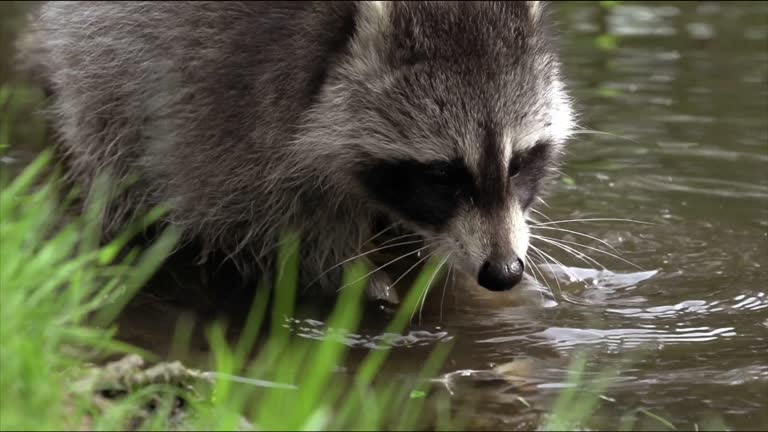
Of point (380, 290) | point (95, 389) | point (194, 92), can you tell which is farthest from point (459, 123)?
point (95, 389)

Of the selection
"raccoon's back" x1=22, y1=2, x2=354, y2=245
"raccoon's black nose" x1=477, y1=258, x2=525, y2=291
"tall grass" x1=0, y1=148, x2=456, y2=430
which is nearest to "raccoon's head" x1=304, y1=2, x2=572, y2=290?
"raccoon's black nose" x1=477, y1=258, x2=525, y2=291

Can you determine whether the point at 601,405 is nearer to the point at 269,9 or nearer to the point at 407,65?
the point at 407,65

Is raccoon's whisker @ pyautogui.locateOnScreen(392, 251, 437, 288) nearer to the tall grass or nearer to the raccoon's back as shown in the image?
the tall grass

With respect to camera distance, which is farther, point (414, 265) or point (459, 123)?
point (414, 265)

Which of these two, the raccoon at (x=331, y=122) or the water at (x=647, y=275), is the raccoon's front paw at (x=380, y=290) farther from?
the water at (x=647, y=275)

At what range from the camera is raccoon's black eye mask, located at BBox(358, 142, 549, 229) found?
12.3ft

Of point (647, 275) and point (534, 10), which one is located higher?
point (534, 10)

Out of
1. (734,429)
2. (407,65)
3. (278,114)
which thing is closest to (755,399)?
(734,429)

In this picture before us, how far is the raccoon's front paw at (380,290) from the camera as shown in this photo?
440 cm

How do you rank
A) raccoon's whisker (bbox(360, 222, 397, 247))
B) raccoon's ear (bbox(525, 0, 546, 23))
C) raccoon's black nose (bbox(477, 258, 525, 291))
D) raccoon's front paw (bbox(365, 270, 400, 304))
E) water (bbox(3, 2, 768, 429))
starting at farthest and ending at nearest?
raccoon's front paw (bbox(365, 270, 400, 304)), raccoon's whisker (bbox(360, 222, 397, 247)), raccoon's ear (bbox(525, 0, 546, 23)), raccoon's black nose (bbox(477, 258, 525, 291)), water (bbox(3, 2, 768, 429))

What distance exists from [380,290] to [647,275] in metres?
1.02

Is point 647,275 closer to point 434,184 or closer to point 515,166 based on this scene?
point 515,166

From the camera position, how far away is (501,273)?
364 centimetres

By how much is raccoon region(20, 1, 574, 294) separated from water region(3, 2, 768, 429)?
354 millimetres
